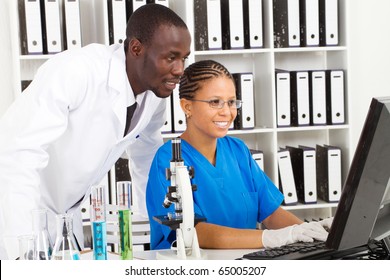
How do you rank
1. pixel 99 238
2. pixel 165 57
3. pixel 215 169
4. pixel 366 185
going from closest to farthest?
pixel 366 185 < pixel 99 238 < pixel 165 57 < pixel 215 169

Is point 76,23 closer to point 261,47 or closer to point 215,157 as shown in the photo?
point 261,47

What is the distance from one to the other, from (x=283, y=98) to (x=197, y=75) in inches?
62.9

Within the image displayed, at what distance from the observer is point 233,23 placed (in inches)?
137

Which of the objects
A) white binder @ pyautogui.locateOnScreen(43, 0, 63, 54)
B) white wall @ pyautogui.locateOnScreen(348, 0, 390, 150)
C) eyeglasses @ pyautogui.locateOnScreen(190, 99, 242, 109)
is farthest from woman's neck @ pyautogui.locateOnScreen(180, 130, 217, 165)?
white wall @ pyautogui.locateOnScreen(348, 0, 390, 150)

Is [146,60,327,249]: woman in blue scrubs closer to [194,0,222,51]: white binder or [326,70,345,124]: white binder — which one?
[194,0,222,51]: white binder

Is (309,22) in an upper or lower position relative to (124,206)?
upper

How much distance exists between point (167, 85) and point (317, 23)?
6.15 ft

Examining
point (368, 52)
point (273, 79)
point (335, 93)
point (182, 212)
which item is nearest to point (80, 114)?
point (182, 212)

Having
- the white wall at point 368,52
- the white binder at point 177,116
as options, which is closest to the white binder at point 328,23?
the white wall at point 368,52

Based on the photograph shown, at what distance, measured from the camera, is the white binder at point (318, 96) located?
359cm

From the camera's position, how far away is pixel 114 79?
1.98m

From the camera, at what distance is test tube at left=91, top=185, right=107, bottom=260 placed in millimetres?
1388

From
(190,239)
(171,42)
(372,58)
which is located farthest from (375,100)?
(372,58)

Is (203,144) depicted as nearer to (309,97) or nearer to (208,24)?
(208,24)
